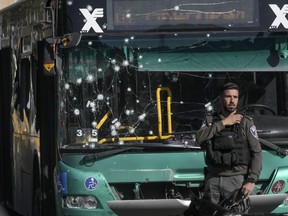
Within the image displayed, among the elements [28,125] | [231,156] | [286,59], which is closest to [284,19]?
[286,59]

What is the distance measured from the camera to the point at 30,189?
10523 millimetres

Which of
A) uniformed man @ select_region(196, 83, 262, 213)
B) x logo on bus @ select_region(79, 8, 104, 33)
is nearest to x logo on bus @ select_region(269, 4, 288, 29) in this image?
uniformed man @ select_region(196, 83, 262, 213)

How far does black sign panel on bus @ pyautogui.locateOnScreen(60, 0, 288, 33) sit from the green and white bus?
0.01 m

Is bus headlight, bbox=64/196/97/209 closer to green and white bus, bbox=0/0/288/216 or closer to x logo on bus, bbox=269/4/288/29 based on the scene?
green and white bus, bbox=0/0/288/216

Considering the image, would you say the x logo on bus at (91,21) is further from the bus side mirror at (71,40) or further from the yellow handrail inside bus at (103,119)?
the yellow handrail inside bus at (103,119)

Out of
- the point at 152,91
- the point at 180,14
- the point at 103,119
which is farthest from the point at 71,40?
the point at 180,14

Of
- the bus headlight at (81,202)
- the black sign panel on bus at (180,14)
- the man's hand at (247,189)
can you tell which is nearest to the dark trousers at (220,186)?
the man's hand at (247,189)

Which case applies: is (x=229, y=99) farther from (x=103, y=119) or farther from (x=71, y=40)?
(x=71, y=40)

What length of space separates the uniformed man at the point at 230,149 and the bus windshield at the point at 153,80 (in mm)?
1050

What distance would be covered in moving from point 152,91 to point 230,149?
4.91 ft

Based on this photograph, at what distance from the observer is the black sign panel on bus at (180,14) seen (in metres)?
8.30

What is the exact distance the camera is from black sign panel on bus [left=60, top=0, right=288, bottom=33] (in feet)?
27.2

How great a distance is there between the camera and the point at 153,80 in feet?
27.6

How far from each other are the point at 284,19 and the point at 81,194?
2.76 metres
